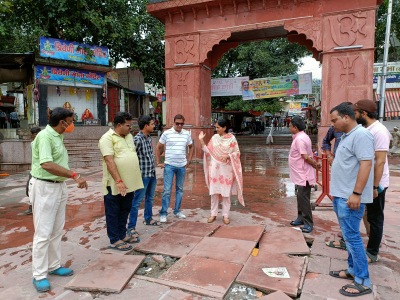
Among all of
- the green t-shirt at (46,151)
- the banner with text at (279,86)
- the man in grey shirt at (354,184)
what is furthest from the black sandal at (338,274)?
the banner with text at (279,86)

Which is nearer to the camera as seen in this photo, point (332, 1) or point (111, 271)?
point (111, 271)

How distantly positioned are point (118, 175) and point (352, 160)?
233 cm

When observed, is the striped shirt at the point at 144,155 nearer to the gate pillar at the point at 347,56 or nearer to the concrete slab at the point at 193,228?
the concrete slab at the point at 193,228

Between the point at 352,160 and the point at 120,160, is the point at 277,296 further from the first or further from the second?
the point at 120,160

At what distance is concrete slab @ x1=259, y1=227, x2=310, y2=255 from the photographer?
3.55m

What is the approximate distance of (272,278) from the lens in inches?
116

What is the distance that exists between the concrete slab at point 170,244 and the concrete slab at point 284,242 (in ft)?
2.72

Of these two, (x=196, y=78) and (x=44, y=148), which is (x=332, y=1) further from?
(x=44, y=148)

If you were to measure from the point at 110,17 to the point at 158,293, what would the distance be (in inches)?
524

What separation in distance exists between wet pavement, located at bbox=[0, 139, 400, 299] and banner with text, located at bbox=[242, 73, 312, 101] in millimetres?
7665

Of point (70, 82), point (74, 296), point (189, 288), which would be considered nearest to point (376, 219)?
point (189, 288)

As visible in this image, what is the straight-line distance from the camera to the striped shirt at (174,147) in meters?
4.82

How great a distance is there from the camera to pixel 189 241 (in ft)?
12.7

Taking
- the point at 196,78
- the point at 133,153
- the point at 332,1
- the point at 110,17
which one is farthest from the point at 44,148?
the point at 110,17
